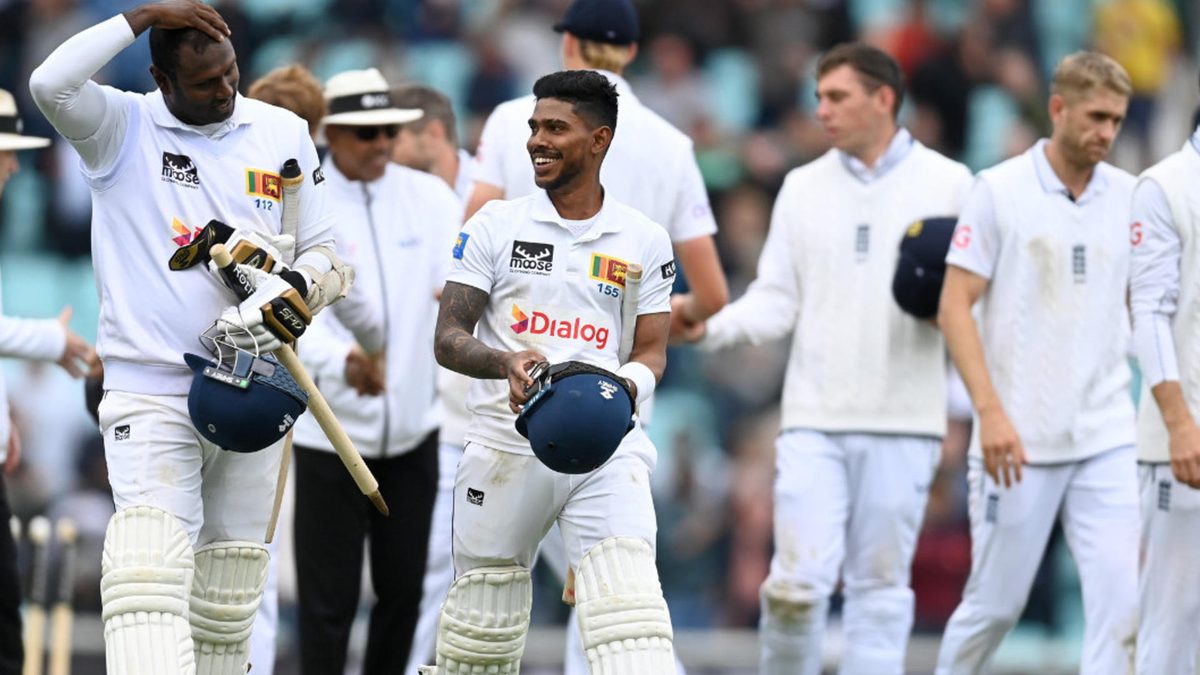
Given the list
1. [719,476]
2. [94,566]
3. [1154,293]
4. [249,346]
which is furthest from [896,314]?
[94,566]

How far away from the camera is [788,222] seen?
8.89 metres

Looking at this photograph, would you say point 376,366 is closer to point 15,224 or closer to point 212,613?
point 212,613

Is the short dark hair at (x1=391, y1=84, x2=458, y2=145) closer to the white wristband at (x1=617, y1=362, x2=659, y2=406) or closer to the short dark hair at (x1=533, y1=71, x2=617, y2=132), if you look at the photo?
the short dark hair at (x1=533, y1=71, x2=617, y2=132)

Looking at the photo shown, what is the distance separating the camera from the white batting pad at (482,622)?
6469 mm

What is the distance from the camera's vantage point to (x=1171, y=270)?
7.49 meters

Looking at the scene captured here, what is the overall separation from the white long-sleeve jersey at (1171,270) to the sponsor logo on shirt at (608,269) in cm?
215

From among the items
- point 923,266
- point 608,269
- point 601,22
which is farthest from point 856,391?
point 608,269

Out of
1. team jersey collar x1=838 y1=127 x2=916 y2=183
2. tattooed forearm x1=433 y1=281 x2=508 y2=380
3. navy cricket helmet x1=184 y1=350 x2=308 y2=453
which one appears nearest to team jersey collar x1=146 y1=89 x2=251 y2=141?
navy cricket helmet x1=184 y1=350 x2=308 y2=453

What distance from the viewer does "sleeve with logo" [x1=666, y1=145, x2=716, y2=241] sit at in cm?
848

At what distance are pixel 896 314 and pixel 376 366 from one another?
2.18 metres

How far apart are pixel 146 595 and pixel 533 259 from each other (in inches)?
60.5

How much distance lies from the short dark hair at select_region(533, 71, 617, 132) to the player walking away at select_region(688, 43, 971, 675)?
7.84 ft

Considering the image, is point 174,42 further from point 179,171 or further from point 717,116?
point 717,116

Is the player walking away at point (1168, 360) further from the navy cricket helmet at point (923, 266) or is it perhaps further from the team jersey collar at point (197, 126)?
the team jersey collar at point (197, 126)
